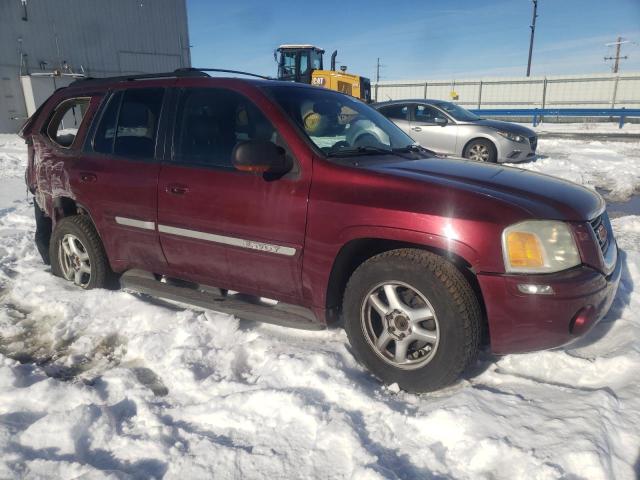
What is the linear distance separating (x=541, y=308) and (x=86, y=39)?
2555 centimetres

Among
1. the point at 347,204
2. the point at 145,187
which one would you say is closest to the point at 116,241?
the point at 145,187

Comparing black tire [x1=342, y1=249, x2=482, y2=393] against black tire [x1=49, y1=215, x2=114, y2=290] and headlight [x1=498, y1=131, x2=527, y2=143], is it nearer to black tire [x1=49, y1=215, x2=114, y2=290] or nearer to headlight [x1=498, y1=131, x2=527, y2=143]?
black tire [x1=49, y1=215, x2=114, y2=290]

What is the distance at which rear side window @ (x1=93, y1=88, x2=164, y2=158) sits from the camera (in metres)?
3.59

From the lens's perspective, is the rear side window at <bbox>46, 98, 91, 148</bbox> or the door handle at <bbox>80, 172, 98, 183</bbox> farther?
the rear side window at <bbox>46, 98, 91, 148</bbox>

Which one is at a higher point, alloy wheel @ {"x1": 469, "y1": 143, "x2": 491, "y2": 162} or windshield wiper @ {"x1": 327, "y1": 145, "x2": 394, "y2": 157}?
windshield wiper @ {"x1": 327, "y1": 145, "x2": 394, "y2": 157}

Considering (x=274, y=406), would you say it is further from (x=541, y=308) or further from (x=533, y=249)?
(x=533, y=249)

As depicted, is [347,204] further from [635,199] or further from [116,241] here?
[635,199]

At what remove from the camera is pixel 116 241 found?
12.5 feet

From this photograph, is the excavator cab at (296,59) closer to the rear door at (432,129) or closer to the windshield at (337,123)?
the rear door at (432,129)

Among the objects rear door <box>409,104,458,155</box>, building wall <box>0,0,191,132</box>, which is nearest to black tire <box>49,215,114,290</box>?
rear door <box>409,104,458,155</box>

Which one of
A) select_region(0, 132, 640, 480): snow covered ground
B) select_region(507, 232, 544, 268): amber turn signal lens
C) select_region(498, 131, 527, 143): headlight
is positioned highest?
select_region(498, 131, 527, 143): headlight

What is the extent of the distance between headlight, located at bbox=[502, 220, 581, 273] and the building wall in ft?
74.8

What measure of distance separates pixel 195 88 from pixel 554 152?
12787 millimetres

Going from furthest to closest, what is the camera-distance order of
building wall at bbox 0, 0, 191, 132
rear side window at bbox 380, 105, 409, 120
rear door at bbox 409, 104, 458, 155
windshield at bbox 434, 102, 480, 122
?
building wall at bbox 0, 0, 191, 132 → rear side window at bbox 380, 105, 409, 120 → windshield at bbox 434, 102, 480, 122 → rear door at bbox 409, 104, 458, 155
